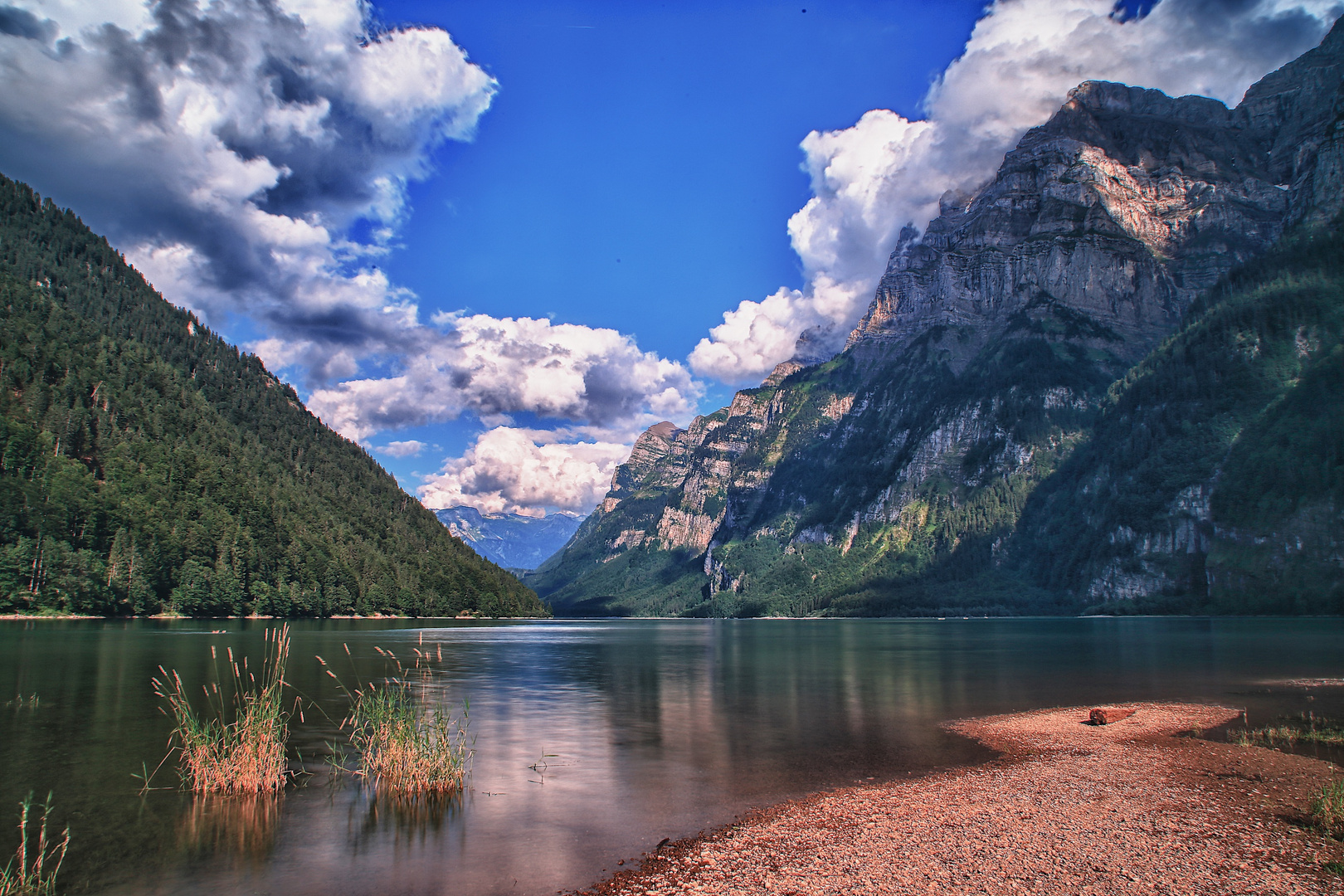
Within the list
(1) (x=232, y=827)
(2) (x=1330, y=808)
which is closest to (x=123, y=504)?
(1) (x=232, y=827)

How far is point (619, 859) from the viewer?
17.9 meters

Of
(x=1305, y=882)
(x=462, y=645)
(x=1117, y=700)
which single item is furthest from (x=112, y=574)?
(x=1305, y=882)

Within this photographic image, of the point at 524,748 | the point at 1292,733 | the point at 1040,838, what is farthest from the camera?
the point at 1292,733

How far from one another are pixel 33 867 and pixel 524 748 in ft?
61.2

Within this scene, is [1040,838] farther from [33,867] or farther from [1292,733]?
[1292,733]

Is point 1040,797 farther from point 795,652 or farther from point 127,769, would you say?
point 795,652

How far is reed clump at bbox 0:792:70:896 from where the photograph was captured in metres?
14.7

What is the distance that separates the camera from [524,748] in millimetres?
33250

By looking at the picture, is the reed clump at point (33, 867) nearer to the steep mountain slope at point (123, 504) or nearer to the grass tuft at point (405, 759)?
the grass tuft at point (405, 759)

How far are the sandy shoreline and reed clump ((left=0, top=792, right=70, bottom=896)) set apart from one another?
11.5 m

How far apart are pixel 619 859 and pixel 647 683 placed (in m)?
47.7

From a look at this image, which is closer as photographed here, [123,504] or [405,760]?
[405,760]

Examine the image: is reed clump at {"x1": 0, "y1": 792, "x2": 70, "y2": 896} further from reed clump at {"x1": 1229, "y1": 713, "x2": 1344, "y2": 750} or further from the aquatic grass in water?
reed clump at {"x1": 1229, "y1": 713, "x2": 1344, "y2": 750}

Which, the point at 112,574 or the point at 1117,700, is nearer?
the point at 1117,700
